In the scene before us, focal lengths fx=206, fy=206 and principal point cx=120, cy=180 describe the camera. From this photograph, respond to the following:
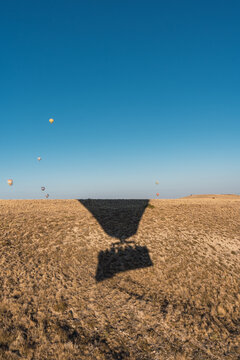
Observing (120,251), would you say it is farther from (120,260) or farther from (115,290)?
(115,290)

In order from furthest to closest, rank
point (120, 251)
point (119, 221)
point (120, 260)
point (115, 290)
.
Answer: point (119, 221)
point (120, 251)
point (120, 260)
point (115, 290)

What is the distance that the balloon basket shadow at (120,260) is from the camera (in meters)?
16.2

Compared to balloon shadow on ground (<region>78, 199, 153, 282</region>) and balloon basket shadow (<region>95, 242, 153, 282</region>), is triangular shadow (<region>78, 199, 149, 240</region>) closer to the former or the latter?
balloon shadow on ground (<region>78, 199, 153, 282</region>)

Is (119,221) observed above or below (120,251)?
above

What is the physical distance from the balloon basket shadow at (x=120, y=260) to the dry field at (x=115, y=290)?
0.09 m

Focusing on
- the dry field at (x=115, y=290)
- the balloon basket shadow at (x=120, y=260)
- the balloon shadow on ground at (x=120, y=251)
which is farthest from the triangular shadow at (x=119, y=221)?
the balloon basket shadow at (x=120, y=260)

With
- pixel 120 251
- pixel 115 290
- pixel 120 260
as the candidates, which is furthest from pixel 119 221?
pixel 115 290

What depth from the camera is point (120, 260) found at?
58.8ft

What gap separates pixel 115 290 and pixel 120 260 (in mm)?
4129

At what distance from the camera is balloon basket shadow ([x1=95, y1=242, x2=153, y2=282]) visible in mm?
Answer: 16155

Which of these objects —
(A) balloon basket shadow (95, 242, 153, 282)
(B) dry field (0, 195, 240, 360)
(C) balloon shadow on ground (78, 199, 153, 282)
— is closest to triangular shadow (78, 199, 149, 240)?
(C) balloon shadow on ground (78, 199, 153, 282)

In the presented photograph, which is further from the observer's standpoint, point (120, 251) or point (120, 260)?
point (120, 251)

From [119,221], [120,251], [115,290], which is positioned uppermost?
[119,221]

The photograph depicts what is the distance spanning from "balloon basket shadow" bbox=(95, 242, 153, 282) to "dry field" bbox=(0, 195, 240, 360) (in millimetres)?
86
